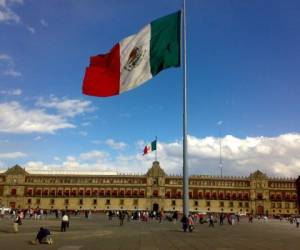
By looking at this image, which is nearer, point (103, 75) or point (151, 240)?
point (103, 75)

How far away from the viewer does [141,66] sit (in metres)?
22.0

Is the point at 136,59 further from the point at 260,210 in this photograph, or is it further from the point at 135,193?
the point at 260,210

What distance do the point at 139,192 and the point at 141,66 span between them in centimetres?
9762

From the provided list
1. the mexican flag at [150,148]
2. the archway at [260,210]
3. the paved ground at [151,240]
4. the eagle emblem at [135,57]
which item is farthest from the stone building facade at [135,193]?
the eagle emblem at [135,57]

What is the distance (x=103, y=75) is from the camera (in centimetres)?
2131

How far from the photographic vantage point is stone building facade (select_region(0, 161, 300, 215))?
117062mm

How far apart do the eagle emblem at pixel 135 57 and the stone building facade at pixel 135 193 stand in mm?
96644

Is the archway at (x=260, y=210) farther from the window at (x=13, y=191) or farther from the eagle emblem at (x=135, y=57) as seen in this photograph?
Result: the eagle emblem at (x=135, y=57)

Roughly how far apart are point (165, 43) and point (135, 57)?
1991 mm

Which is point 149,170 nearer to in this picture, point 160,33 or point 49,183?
point 49,183

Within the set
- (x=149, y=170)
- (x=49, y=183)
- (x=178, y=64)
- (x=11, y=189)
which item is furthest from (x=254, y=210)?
(x=178, y=64)

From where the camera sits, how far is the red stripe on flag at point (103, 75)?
66.2 ft

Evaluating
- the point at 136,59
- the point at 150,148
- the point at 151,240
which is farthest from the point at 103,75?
the point at 150,148

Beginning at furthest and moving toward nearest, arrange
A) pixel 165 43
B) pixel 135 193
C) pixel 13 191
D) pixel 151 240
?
pixel 13 191 < pixel 135 193 < pixel 151 240 < pixel 165 43
